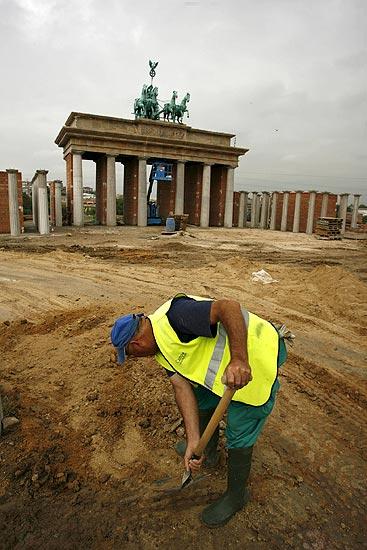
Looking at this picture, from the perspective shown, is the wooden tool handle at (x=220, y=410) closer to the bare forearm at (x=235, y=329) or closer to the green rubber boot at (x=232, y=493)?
the bare forearm at (x=235, y=329)

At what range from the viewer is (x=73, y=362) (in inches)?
164

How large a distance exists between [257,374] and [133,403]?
69.2 inches

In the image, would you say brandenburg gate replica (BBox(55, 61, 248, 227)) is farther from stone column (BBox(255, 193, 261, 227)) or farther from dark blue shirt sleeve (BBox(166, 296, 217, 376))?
dark blue shirt sleeve (BBox(166, 296, 217, 376))

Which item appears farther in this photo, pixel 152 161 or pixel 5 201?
pixel 152 161

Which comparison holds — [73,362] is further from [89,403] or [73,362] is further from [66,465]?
[66,465]

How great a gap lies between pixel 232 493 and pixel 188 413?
2.17 feet

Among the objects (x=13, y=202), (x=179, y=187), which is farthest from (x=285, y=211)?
(x=13, y=202)

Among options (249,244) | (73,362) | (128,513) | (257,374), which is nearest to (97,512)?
(128,513)

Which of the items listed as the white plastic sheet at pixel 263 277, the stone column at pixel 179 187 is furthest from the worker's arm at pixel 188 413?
the stone column at pixel 179 187

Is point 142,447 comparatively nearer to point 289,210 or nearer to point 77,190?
→ point 77,190

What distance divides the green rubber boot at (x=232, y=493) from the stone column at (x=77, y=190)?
24.3 meters

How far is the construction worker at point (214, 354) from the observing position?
1974 mm

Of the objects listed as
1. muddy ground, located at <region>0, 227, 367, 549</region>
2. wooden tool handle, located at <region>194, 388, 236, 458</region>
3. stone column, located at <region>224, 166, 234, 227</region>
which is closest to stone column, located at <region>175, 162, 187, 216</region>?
stone column, located at <region>224, 166, 234, 227</region>

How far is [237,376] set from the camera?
1842 millimetres
